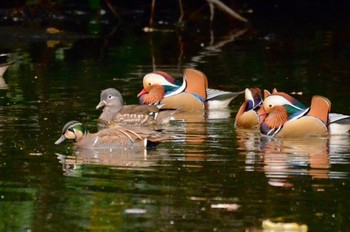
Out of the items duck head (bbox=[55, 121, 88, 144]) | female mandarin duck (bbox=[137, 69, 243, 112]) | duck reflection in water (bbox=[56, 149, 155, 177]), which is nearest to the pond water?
duck reflection in water (bbox=[56, 149, 155, 177])

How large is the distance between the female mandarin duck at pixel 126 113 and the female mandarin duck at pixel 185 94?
0.94 meters

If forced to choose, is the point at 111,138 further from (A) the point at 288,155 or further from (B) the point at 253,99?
(B) the point at 253,99

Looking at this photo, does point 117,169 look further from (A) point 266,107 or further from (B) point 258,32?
(B) point 258,32

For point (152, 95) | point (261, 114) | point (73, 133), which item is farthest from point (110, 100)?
point (73, 133)

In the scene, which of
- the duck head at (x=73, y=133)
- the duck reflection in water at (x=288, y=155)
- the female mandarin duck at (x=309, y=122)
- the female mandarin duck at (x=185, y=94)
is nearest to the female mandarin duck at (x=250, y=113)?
the duck reflection in water at (x=288, y=155)

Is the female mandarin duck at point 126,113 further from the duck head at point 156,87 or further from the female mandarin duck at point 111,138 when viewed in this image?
the female mandarin duck at point 111,138

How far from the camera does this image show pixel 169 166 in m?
11.7

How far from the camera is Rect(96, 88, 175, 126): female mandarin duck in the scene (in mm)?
14922

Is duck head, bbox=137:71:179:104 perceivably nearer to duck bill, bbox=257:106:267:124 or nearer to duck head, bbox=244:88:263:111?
duck head, bbox=244:88:263:111

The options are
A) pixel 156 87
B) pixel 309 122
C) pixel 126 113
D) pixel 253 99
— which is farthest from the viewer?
pixel 156 87

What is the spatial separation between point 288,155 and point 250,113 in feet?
7.11

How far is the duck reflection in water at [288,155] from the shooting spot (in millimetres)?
11375

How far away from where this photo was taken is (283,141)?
13.7 meters

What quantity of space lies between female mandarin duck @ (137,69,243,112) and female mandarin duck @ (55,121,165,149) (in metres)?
3.31
